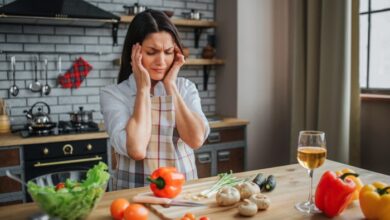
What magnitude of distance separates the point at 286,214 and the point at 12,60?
277cm

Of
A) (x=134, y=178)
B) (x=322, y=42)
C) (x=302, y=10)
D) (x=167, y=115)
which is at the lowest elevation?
(x=134, y=178)

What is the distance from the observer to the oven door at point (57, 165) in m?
2.73

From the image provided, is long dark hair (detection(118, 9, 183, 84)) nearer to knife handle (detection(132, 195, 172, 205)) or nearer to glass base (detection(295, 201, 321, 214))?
knife handle (detection(132, 195, 172, 205))

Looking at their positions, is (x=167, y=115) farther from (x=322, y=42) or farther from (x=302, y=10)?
(x=302, y=10)

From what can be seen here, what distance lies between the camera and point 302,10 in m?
3.38

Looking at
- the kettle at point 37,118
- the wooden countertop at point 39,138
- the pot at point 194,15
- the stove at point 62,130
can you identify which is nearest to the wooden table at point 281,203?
the wooden countertop at point 39,138

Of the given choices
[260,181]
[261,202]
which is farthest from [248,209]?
[260,181]

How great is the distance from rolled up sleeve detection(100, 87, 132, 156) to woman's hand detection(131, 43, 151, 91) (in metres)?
0.12

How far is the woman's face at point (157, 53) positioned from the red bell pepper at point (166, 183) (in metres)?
0.59

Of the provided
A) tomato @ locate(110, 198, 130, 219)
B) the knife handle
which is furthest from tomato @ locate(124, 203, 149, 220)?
the knife handle

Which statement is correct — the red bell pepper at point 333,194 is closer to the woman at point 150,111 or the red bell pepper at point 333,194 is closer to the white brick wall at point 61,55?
the woman at point 150,111

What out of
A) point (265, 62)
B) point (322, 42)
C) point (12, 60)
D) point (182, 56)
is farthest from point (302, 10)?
point (12, 60)

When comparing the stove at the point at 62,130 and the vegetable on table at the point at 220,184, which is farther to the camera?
the stove at the point at 62,130

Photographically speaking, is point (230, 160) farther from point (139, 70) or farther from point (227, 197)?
point (227, 197)
